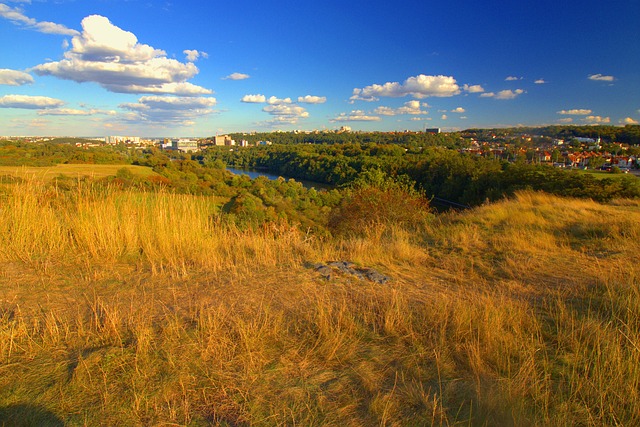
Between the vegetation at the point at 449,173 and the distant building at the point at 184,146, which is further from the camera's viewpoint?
the distant building at the point at 184,146

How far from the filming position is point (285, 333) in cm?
253

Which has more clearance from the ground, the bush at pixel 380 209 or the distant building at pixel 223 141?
the distant building at pixel 223 141

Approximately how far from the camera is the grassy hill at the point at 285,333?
5.88 ft

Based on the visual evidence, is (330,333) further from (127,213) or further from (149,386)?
(127,213)

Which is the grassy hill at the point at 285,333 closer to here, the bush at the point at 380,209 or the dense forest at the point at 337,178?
the dense forest at the point at 337,178

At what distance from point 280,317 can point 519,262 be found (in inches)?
147

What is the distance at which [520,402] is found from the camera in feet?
5.91

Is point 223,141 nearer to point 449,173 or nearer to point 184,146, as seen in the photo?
point 184,146

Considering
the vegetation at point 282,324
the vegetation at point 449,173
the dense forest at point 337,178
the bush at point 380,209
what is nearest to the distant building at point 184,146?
the vegetation at point 449,173

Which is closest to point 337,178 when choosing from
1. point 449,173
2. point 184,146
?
point 449,173

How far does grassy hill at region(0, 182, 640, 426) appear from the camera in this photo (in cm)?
179

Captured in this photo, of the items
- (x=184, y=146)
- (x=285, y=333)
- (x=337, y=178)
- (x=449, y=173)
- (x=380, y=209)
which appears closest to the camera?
(x=285, y=333)

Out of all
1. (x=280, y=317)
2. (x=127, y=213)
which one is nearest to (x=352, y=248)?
(x=280, y=317)

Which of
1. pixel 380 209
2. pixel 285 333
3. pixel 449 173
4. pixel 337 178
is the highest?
pixel 285 333
